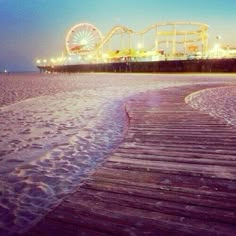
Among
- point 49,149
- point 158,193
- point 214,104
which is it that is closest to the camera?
point 158,193

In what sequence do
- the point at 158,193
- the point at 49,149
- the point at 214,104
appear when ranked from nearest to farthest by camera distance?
the point at 158,193 < the point at 49,149 < the point at 214,104

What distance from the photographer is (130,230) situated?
2.37 metres

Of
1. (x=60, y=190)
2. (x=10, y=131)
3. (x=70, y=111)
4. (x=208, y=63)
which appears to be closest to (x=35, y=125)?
(x=10, y=131)

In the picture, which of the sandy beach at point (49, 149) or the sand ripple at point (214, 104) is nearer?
the sandy beach at point (49, 149)

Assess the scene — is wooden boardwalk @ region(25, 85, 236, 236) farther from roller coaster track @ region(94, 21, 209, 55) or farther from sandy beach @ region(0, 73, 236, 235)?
roller coaster track @ region(94, 21, 209, 55)

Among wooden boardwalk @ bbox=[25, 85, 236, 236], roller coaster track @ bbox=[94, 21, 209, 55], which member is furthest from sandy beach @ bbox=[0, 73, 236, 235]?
roller coaster track @ bbox=[94, 21, 209, 55]

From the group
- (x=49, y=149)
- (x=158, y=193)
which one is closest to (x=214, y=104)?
(x=49, y=149)

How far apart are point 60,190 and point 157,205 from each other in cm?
169

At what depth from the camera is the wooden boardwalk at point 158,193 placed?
2400mm

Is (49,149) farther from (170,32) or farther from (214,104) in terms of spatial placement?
(170,32)

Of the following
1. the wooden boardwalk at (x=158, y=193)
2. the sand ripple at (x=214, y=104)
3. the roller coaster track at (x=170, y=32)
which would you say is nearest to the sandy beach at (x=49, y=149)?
the sand ripple at (x=214, y=104)

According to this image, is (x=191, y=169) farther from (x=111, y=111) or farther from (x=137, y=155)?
(x=111, y=111)

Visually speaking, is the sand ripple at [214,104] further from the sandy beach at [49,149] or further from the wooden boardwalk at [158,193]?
the wooden boardwalk at [158,193]

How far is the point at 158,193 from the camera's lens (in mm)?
3029
